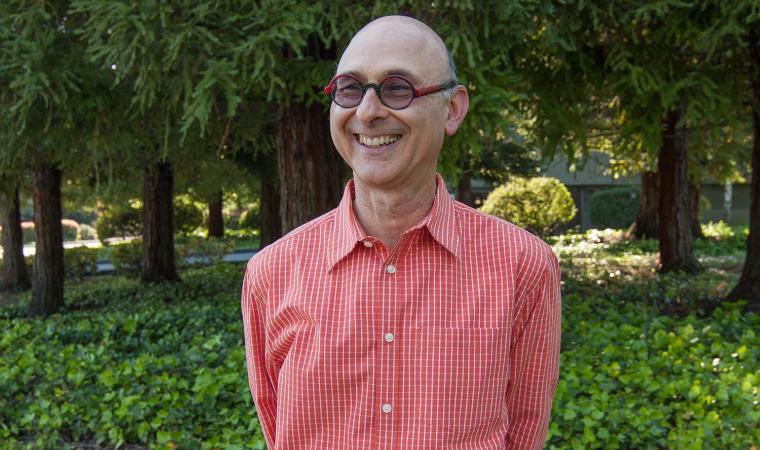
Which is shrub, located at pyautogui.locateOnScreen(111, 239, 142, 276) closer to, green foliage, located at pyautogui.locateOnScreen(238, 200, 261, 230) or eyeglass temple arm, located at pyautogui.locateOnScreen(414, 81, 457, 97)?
green foliage, located at pyautogui.locateOnScreen(238, 200, 261, 230)

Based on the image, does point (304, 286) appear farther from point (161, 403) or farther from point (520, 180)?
point (520, 180)

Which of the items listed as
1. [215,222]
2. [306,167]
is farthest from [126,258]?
[306,167]

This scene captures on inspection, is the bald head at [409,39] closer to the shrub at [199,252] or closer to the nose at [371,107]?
the nose at [371,107]

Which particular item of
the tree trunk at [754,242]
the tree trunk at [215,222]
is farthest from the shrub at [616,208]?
the tree trunk at [754,242]

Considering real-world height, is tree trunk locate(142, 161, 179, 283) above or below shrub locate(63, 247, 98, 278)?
above

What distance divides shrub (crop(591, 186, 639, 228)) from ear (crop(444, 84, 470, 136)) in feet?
98.3

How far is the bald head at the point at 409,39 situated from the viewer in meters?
Answer: 1.75

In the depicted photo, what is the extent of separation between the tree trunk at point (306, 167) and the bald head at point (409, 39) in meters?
5.50

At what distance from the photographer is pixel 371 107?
1.73 m

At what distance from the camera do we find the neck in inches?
72.3

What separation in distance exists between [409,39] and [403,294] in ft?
1.88

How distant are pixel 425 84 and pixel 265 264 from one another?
0.60 meters

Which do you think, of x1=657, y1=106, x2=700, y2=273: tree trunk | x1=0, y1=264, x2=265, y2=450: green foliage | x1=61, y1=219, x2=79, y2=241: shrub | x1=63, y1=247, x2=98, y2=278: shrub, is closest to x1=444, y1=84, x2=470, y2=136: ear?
x1=0, y1=264, x2=265, y2=450: green foliage

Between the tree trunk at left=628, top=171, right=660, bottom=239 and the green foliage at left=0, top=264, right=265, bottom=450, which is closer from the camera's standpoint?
the green foliage at left=0, top=264, right=265, bottom=450
